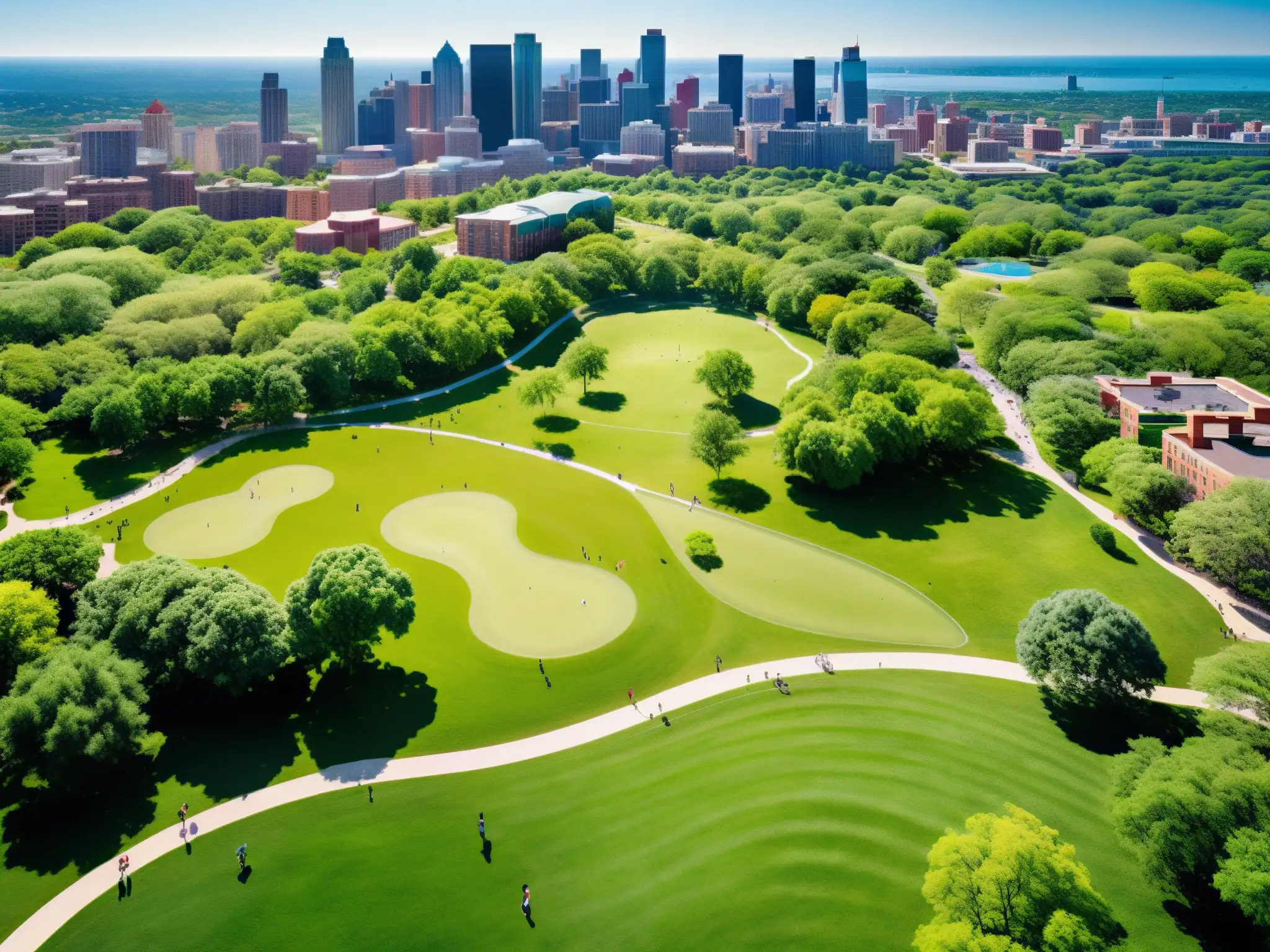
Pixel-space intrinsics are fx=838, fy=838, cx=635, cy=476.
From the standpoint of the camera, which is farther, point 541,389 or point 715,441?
point 541,389

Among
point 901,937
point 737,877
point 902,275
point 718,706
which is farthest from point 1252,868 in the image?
point 902,275

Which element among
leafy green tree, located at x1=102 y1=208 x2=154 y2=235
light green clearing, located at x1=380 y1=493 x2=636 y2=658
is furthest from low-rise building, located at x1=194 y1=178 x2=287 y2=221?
light green clearing, located at x1=380 y1=493 x2=636 y2=658

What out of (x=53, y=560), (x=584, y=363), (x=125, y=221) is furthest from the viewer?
(x=125, y=221)

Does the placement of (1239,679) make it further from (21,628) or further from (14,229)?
(14,229)

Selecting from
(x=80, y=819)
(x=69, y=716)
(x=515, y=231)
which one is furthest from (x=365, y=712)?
(x=515, y=231)

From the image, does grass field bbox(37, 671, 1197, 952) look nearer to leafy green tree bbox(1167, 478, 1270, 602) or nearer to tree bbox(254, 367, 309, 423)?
leafy green tree bbox(1167, 478, 1270, 602)

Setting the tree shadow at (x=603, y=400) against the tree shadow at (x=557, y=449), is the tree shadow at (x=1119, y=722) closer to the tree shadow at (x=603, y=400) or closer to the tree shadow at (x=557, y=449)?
the tree shadow at (x=557, y=449)

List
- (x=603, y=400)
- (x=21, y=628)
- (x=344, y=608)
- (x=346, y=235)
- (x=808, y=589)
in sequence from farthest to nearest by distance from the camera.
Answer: (x=346, y=235), (x=603, y=400), (x=808, y=589), (x=344, y=608), (x=21, y=628)

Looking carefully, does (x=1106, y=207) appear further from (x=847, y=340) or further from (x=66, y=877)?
(x=66, y=877)
